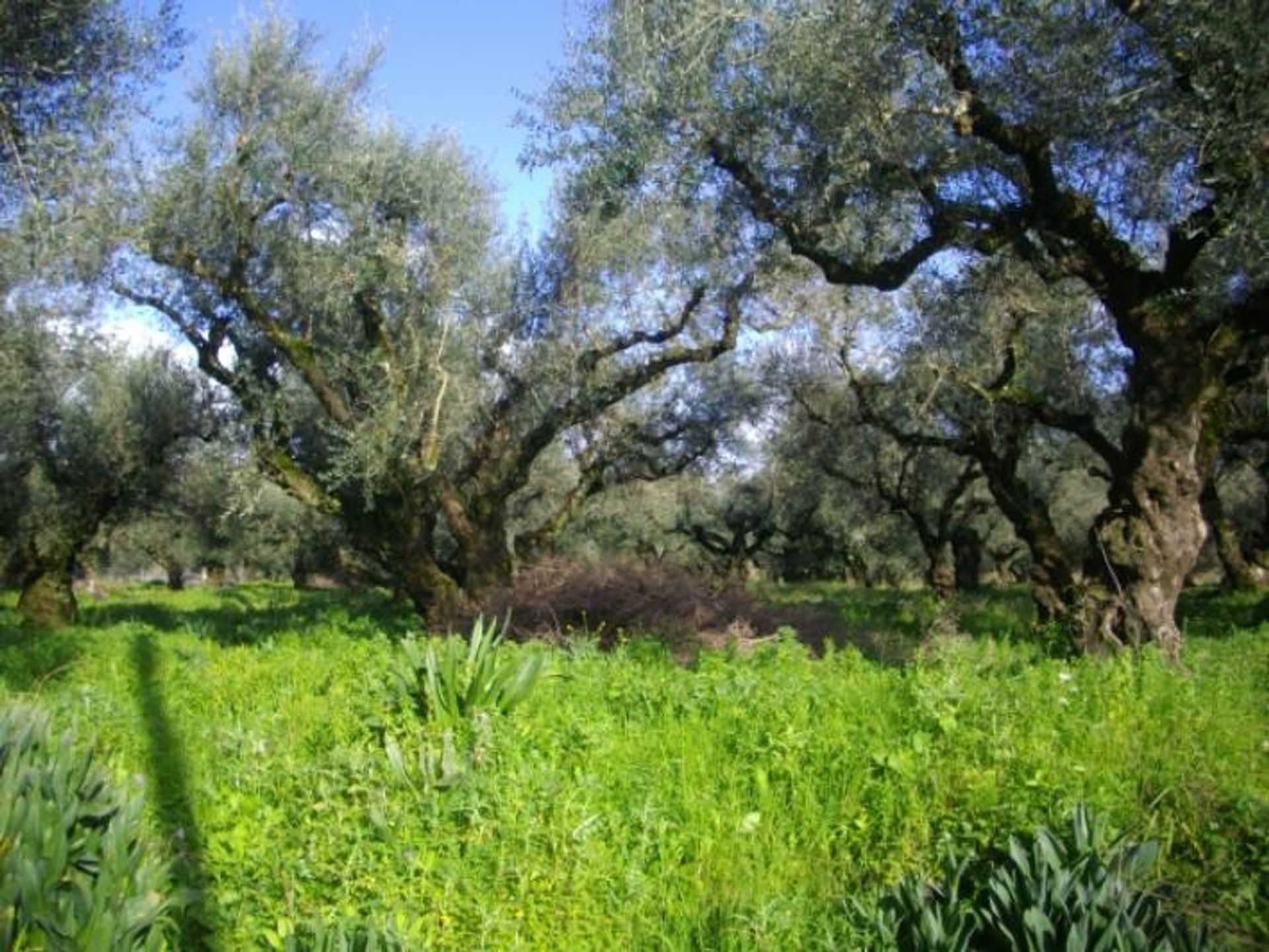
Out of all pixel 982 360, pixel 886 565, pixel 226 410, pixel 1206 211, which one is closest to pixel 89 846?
pixel 1206 211

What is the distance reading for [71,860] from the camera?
3.60m

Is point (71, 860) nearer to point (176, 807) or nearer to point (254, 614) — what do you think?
point (176, 807)

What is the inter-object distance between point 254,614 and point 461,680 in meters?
14.8

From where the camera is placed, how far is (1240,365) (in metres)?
11.5

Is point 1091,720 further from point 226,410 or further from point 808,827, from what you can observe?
point 226,410

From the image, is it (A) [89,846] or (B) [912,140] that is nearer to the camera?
(A) [89,846]

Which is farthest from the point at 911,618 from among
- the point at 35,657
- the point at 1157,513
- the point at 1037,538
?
the point at 35,657

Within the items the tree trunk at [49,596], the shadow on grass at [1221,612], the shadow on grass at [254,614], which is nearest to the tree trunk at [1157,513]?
the shadow on grass at [1221,612]

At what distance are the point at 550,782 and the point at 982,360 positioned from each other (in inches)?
498

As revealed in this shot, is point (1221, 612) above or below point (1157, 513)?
below

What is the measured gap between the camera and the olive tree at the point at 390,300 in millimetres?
13469

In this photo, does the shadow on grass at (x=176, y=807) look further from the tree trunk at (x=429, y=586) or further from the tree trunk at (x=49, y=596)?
the tree trunk at (x=49, y=596)

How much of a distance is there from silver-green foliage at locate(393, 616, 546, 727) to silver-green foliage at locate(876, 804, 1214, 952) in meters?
2.58

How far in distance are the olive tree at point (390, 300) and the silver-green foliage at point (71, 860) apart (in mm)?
9125
